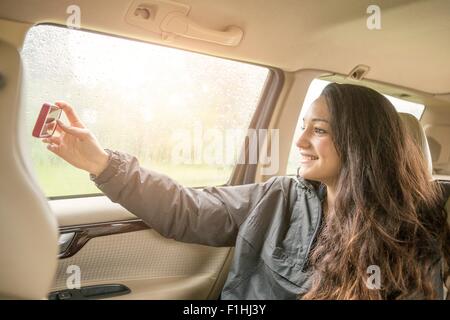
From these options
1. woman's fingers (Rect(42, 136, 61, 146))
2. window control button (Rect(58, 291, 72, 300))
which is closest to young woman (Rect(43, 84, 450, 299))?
woman's fingers (Rect(42, 136, 61, 146))

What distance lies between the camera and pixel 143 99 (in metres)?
1.71

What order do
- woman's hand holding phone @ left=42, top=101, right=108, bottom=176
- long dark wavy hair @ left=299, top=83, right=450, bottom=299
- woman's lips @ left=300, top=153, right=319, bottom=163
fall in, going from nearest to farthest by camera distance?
1. long dark wavy hair @ left=299, top=83, right=450, bottom=299
2. woman's hand holding phone @ left=42, top=101, right=108, bottom=176
3. woman's lips @ left=300, top=153, right=319, bottom=163

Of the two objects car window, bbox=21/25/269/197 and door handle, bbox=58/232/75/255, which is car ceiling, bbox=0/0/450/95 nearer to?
car window, bbox=21/25/269/197

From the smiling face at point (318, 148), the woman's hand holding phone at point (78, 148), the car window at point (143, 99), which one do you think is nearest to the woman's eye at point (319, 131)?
the smiling face at point (318, 148)

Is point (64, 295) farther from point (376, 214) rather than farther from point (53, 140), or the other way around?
point (376, 214)

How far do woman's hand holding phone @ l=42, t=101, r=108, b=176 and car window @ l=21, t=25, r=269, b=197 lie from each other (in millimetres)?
77

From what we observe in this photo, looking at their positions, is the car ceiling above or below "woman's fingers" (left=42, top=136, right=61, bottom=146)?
above

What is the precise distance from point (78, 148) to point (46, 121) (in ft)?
0.45

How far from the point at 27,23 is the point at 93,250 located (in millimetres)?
801

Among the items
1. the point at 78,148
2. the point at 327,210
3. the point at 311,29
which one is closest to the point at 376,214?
the point at 327,210

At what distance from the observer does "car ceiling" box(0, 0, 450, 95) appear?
124 cm

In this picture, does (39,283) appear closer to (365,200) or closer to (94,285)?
(94,285)

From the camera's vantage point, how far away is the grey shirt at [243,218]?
1361 millimetres

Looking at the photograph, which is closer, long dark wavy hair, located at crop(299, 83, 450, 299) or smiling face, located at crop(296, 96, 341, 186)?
long dark wavy hair, located at crop(299, 83, 450, 299)
